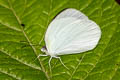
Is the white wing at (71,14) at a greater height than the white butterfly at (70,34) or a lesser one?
greater

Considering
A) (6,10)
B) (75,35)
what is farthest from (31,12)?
(75,35)

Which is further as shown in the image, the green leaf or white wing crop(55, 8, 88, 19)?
white wing crop(55, 8, 88, 19)

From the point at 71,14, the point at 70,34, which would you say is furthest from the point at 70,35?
the point at 71,14

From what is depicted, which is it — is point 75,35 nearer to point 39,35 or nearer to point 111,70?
point 39,35

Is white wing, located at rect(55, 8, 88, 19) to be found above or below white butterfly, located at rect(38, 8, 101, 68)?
above

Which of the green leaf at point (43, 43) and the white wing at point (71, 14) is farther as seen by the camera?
the white wing at point (71, 14)
